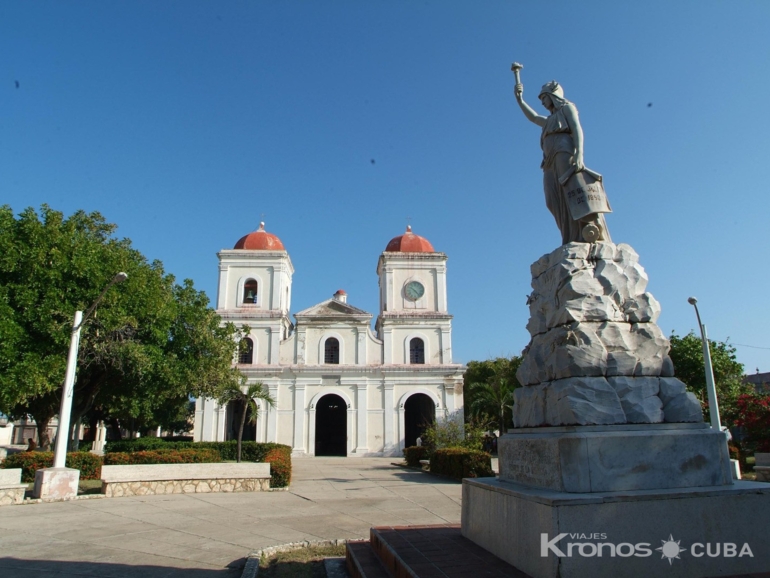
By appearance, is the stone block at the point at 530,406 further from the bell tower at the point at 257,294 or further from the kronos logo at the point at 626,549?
the bell tower at the point at 257,294

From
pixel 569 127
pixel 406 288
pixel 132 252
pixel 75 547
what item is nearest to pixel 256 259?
pixel 406 288

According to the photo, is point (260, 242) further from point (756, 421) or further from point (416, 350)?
point (756, 421)

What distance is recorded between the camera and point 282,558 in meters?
5.82

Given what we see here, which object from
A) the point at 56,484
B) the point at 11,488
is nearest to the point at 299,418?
the point at 56,484

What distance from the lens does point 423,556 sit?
13.4 ft

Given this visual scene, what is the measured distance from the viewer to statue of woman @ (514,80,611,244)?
15.2 ft

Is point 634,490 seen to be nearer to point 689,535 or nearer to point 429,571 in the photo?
point 689,535

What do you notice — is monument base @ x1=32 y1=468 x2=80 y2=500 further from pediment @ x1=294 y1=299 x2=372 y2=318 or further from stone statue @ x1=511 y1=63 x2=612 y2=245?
pediment @ x1=294 y1=299 x2=372 y2=318

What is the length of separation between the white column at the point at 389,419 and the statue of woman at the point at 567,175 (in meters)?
24.8

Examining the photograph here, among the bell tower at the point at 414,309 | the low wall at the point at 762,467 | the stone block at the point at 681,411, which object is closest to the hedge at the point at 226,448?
the bell tower at the point at 414,309

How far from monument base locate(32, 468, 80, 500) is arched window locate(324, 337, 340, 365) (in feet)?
64.0

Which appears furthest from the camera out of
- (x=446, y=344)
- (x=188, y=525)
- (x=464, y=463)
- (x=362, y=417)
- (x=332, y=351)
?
(x=332, y=351)

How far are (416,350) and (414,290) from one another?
344cm

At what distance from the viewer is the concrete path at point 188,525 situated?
546cm
